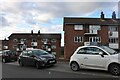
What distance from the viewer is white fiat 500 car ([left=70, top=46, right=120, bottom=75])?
413 inches

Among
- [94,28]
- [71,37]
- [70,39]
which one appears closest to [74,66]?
[70,39]

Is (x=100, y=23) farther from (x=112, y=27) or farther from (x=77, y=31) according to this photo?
(x=77, y=31)

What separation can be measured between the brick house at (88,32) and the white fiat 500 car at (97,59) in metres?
33.2

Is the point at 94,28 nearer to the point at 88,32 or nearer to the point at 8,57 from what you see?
the point at 88,32

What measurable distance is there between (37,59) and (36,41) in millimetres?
62540

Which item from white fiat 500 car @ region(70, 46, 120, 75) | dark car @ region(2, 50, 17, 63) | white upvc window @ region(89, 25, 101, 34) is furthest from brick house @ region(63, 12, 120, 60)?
white fiat 500 car @ region(70, 46, 120, 75)

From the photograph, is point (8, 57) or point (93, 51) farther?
point (8, 57)

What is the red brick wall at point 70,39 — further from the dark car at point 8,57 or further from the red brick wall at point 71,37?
the dark car at point 8,57

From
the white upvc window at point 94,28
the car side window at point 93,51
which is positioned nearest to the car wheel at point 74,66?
the car side window at point 93,51

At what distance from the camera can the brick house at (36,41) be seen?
74438mm

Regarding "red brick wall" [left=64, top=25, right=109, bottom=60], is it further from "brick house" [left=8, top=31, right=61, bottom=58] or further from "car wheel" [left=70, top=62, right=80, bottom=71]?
"car wheel" [left=70, top=62, right=80, bottom=71]

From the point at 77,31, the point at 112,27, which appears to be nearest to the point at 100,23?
the point at 112,27

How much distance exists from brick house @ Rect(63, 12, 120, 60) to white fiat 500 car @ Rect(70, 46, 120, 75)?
1309 inches

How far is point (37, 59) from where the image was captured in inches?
571
